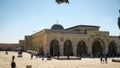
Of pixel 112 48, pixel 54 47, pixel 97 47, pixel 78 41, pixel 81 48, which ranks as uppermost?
pixel 78 41

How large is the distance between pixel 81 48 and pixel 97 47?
4806 millimetres

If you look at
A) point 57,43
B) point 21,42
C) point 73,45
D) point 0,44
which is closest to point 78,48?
point 73,45

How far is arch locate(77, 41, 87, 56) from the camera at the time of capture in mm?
53406

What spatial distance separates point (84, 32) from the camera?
54.3 metres

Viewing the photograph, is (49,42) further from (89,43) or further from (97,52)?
(97,52)

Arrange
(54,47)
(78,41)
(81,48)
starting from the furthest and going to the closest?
(81,48) < (78,41) < (54,47)

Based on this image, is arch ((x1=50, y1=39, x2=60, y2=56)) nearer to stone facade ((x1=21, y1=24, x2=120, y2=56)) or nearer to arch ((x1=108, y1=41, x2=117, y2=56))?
stone facade ((x1=21, y1=24, x2=120, y2=56))

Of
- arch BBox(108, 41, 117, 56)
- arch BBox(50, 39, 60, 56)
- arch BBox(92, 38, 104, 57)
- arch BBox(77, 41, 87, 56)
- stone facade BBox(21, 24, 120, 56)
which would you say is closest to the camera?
stone facade BBox(21, 24, 120, 56)

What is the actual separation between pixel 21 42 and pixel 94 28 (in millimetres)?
30812

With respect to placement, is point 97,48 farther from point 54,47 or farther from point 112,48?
point 54,47

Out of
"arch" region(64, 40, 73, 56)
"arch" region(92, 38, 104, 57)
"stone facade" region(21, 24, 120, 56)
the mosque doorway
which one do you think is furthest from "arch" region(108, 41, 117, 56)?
"arch" region(64, 40, 73, 56)

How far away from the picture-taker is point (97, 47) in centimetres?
5603

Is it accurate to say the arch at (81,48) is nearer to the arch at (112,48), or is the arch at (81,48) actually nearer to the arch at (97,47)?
the arch at (97,47)

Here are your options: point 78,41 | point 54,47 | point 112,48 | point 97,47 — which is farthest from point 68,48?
point 112,48
